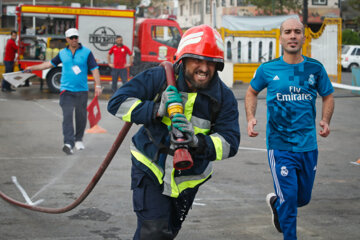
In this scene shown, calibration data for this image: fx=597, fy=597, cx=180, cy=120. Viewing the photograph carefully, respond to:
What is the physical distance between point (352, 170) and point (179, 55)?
5500 mm

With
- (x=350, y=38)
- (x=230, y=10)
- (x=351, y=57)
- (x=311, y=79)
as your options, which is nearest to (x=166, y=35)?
(x=351, y=57)

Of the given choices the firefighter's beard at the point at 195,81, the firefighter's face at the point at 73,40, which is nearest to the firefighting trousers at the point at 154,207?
the firefighter's beard at the point at 195,81

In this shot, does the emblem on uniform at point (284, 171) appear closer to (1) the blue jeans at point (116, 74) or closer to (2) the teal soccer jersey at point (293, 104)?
(2) the teal soccer jersey at point (293, 104)

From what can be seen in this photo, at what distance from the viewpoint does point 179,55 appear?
3.46m

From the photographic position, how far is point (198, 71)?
342cm

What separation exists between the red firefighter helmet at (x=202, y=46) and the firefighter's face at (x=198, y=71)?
5cm

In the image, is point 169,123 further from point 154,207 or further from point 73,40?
point 73,40

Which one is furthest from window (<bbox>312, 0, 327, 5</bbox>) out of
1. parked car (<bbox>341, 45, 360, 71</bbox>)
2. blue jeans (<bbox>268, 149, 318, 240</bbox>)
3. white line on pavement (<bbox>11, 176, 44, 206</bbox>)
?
blue jeans (<bbox>268, 149, 318, 240</bbox>)

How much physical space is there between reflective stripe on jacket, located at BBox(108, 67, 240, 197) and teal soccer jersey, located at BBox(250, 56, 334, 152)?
130 centimetres

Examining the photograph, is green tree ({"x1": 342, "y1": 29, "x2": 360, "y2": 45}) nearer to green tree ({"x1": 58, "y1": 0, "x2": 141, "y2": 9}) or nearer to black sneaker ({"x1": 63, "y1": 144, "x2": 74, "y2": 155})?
green tree ({"x1": 58, "y1": 0, "x2": 141, "y2": 9})

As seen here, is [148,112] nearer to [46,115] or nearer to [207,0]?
[46,115]

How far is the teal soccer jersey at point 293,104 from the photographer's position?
479 centimetres

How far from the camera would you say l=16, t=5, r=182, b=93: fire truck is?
804 inches

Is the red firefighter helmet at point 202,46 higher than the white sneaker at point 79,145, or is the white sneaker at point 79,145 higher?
the red firefighter helmet at point 202,46
